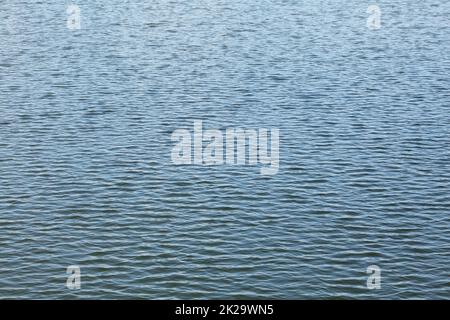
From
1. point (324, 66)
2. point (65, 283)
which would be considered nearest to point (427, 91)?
point (324, 66)

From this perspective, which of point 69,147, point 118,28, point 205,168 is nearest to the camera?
point 205,168

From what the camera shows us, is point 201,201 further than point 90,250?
Yes

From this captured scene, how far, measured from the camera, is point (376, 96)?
217 feet

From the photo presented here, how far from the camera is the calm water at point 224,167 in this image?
130 ft

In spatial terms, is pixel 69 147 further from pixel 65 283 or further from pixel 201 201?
pixel 65 283

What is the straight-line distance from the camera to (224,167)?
51656 mm

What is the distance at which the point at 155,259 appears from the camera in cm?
4056

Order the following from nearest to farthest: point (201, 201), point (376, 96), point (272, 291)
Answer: point (272, 291) < point (201, 201) < point (376, 96)

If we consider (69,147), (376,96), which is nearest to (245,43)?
(376,96)

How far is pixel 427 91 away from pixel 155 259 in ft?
112

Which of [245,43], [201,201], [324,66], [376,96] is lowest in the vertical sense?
[201,201]

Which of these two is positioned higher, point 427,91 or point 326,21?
point 326,21

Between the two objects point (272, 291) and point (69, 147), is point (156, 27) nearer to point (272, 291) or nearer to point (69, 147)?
point (69, 147)

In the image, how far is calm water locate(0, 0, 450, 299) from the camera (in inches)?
1559
